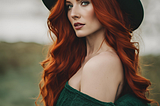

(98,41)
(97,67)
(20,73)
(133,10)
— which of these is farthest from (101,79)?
(20,73)

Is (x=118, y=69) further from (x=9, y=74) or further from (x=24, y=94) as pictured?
(x=9, y=74)

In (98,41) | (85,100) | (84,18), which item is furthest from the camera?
(98,41)

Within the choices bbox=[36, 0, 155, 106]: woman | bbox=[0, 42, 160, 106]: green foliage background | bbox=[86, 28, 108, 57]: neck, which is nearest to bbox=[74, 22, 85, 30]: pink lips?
bbox=[36, 0, 155, 106]: woman

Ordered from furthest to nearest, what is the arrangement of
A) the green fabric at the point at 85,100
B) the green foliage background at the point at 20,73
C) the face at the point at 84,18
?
the green foliage background at the point at 20,73 → the face at the point at 84,18 → the green fabric at the point at 85,100

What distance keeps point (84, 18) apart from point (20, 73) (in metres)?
4.81

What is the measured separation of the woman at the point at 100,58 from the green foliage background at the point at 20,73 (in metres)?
3.19

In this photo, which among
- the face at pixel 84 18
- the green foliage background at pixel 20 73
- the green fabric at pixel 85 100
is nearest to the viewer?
the green fabric at pixel 85 100

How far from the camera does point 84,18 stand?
132 centimetres

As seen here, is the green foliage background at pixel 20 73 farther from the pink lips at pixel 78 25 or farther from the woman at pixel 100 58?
the pink lips at pixel 78 25

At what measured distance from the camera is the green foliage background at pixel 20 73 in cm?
474

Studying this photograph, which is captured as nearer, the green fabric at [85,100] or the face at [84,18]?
the green fabric at [85,100]

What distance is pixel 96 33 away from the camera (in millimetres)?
1446

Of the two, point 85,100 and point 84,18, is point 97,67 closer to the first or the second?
point 85,100

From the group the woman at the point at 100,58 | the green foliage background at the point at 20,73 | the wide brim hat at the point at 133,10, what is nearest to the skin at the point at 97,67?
the woman at the point at 100,58
